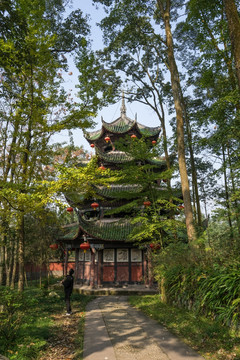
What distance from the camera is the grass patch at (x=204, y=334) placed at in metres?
4.36

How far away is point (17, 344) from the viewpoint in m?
4.80

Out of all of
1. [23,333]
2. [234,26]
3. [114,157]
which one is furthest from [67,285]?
[114,157]

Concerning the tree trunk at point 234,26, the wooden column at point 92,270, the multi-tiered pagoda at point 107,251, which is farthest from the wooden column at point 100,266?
the tree trunk at point 234,26

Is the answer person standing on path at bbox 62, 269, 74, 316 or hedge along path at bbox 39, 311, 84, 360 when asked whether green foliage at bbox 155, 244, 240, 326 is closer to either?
hedge along path at bbox 39, 311, 84, 360

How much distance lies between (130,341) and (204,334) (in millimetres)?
1550

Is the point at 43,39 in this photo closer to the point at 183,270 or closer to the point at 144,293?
the point at 183,270

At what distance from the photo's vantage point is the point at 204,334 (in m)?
5.16

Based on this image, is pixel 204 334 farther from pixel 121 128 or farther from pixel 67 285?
pixel 121 128

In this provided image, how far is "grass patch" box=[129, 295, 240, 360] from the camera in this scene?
436cm

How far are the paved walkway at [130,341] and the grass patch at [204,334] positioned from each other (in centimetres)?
22

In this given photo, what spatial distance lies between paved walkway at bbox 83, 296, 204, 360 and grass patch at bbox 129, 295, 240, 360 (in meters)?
0.22

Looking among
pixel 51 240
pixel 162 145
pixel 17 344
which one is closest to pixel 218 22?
pixel 162 145

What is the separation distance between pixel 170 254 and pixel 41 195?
4.72 metres

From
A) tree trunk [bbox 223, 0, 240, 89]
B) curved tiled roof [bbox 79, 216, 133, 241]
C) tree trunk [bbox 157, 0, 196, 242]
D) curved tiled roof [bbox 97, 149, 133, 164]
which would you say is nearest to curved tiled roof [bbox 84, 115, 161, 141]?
curved tiled roof [bbox 97, 149, 133, 164]
